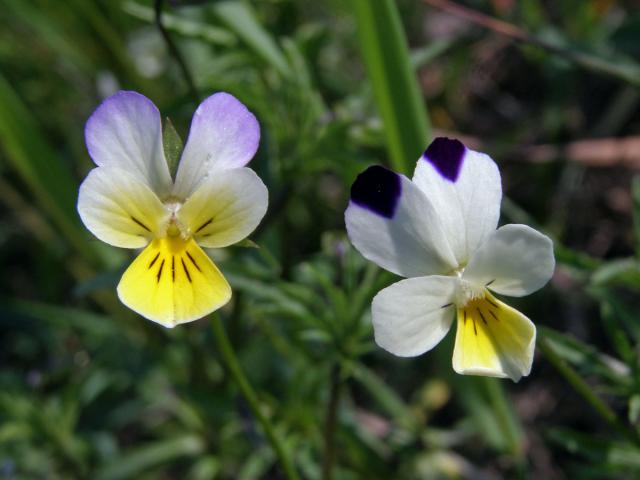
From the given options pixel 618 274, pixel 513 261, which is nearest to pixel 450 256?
pixel 513 261

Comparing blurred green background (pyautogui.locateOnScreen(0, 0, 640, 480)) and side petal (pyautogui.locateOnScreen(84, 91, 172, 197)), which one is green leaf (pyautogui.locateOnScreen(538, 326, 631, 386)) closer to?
blurred green background (pyautogui.locateOnScreen(0, 0, 640, 480))

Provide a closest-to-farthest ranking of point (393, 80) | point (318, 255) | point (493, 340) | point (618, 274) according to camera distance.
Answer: point (493, 340) < point (618, 274) < point (393, 80) < point (318, 255)

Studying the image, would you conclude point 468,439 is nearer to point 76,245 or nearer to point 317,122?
point 317,122

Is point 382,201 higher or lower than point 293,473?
higher

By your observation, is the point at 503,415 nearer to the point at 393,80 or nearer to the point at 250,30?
the point at 393,80

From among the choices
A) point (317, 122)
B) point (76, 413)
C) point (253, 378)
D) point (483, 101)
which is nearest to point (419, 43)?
point (483, 101)

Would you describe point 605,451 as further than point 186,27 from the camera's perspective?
No

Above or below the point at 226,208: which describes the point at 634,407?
below
